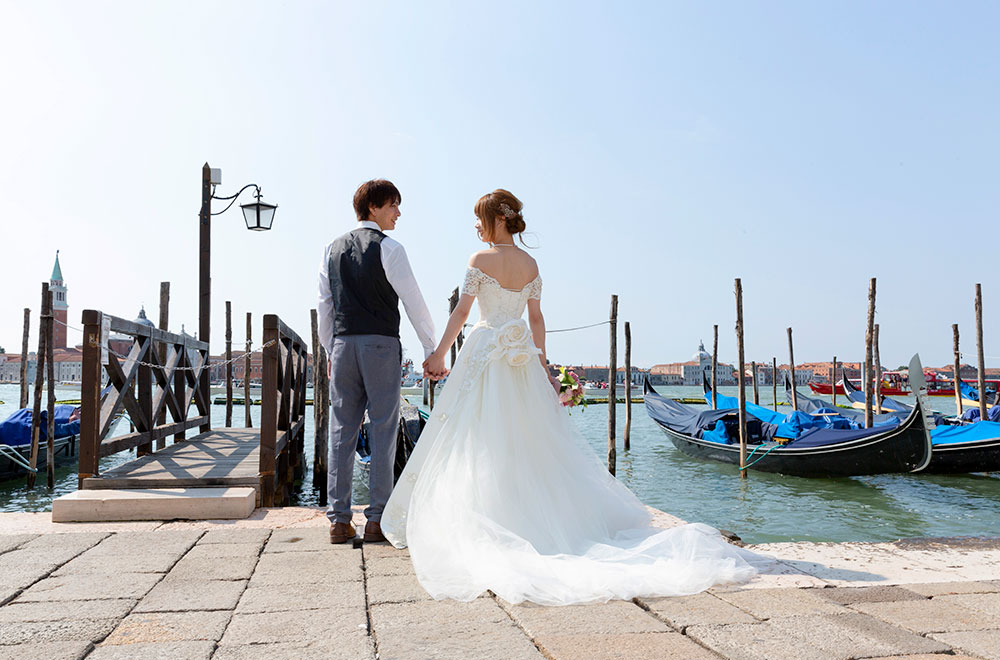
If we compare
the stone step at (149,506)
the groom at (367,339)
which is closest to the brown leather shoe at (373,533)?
the groom at (367,339)

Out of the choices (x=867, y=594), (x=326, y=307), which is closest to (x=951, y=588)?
(x=867, y=594)

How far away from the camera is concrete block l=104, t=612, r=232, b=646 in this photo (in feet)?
5.45

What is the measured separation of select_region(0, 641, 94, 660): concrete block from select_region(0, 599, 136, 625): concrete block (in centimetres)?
20

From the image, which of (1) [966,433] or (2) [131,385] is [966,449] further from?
(2) [131,385]

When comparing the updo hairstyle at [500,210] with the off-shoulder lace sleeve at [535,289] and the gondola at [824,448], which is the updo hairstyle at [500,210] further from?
the gondola at [824,448]

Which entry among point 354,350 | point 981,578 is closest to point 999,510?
point 981,578

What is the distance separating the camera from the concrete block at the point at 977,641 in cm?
162

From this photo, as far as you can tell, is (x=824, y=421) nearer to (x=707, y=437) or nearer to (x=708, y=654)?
(x=707, y=437)

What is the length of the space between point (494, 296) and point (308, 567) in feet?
3.95

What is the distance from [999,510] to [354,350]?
27.9 feet

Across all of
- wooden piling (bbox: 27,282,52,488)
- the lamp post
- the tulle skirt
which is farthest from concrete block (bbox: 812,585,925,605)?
wooden piling (bbox: 27,282,52,488)

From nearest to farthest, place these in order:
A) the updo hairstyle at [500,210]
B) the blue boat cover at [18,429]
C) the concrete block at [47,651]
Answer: the concrete block at [47,651] < the updo hairstyle at [500,210] < the blue boat cover at [18,429]

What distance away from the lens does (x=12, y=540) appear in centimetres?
272

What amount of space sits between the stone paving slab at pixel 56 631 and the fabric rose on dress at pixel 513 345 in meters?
1.56
